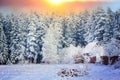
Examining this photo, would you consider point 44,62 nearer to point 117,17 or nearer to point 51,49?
point 51,49

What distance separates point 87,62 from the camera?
7.50 meters

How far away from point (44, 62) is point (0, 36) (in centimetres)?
89

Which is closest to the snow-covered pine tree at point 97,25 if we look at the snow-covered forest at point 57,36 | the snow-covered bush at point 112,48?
the snow-covered forest at point 57,36

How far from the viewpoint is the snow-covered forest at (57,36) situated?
7504 millimetres

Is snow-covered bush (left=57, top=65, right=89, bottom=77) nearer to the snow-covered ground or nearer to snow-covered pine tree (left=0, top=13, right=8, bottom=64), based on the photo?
the snow-covered ground

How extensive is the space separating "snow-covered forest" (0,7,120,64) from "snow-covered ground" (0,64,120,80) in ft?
0.33

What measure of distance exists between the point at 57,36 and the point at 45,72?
648 mm

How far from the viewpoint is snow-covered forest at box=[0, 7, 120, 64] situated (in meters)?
7.50

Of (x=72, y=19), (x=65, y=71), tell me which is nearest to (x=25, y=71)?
(x=65, y=71)

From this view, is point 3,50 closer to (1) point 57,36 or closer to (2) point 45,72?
(2) point 45,72

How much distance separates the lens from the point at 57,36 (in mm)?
7551

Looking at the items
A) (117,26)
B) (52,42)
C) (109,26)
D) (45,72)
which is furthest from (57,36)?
(117,26)

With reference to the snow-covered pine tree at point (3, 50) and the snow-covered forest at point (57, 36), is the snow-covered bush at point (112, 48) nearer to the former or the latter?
the snow-covered forest at point (57, 36)

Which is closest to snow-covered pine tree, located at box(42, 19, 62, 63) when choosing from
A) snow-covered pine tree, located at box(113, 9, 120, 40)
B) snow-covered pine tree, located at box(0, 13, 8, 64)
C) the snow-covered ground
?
the snow-covered ground
